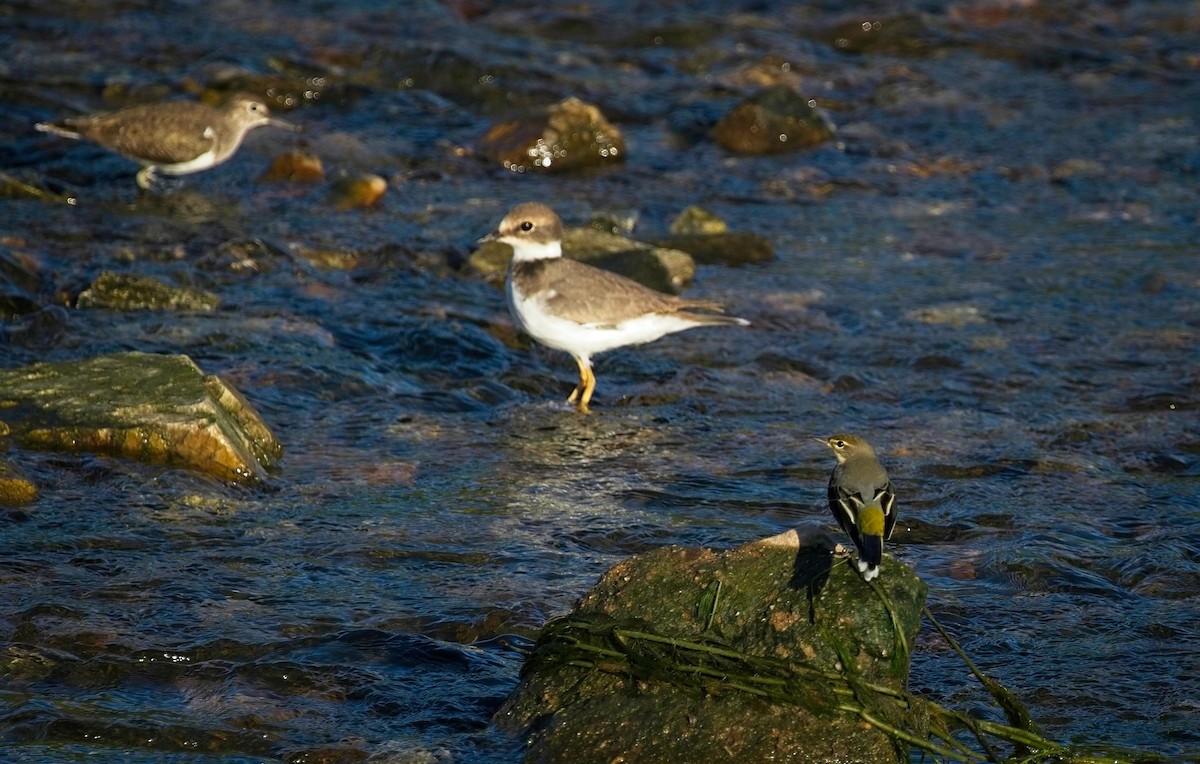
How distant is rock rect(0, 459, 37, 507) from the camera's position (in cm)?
664

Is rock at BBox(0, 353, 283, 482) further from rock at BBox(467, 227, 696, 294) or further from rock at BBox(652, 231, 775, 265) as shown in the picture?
rock at BBox(652, 231, 775, 265)

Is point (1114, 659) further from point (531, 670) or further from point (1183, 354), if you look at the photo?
point (1183, 354)

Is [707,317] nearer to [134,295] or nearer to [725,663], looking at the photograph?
[134,295]

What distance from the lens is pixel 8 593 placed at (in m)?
5.85

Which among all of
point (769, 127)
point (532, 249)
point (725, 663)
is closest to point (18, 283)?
point (532, 249)

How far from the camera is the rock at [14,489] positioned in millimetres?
6645

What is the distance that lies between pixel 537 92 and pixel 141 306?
6.72m

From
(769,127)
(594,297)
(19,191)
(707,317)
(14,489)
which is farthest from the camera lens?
(769,127)

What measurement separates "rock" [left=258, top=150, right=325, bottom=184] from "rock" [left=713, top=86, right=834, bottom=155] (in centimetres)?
362

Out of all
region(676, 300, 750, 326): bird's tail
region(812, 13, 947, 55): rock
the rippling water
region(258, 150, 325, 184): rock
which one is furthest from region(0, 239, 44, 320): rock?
region(812, 13, 947, 55): rock

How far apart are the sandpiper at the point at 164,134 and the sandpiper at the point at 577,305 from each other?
423cm

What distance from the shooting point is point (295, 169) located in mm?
12922

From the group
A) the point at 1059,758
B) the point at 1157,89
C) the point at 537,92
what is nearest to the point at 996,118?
the point at 1157,89

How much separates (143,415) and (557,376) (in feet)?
9.54
